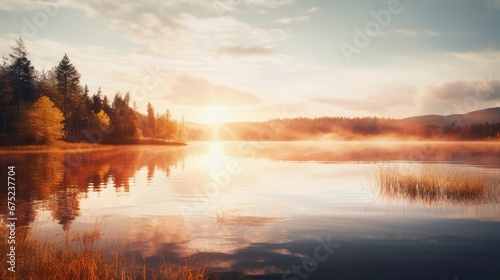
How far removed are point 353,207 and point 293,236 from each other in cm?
874

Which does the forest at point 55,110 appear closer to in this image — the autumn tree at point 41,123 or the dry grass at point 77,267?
the autumn tree at point 41,123

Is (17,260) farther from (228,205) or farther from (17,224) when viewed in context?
(228,205)

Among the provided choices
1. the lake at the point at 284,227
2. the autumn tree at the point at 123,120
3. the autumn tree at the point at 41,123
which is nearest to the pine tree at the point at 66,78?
the autumn tree at the point at 123,120

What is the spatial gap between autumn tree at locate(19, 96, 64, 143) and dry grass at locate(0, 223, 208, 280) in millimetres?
77350

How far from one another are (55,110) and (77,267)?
86.1 m

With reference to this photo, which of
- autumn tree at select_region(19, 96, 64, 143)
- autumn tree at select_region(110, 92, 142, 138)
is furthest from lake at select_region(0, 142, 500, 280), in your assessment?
autumn tree at select_region(110, 92, 142, 138)

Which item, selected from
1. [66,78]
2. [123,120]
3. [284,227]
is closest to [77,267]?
[284,227]

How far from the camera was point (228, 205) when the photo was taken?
2494 cm

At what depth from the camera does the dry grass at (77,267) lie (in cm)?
1074

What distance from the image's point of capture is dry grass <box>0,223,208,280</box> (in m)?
10.7

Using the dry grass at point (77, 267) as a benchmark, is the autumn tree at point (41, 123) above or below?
above

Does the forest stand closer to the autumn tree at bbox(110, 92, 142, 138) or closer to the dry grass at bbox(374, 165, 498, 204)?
the autumn tree at bbox(110, 92, 142, 138)

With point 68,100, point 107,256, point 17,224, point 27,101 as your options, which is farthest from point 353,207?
point 68,100

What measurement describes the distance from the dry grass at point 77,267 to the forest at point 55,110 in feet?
258
